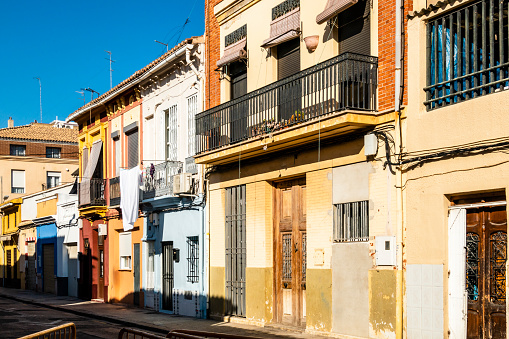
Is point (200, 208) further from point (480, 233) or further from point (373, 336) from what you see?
point (480, 233)

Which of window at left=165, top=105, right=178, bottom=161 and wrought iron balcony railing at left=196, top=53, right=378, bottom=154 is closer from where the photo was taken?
wrought iron balcony railing at left=196, top=53, right=378, bottom=154

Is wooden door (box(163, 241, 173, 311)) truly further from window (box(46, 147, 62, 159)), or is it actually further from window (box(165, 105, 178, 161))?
window (box(46, 147, 62, 159))

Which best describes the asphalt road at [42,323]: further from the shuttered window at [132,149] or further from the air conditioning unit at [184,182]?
the shuttered window at [132,149]

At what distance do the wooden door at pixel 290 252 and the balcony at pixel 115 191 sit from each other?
31.1 feet

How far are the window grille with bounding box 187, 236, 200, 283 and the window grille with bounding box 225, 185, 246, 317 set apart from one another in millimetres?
1644

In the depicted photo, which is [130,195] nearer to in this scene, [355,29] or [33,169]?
[355,29]

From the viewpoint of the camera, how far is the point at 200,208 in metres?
19.9

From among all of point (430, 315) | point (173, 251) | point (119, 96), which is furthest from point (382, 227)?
point (119, 96)

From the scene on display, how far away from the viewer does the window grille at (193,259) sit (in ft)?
65.5

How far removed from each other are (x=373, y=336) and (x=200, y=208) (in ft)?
26.1

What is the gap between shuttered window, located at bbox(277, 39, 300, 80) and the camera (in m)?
16.5

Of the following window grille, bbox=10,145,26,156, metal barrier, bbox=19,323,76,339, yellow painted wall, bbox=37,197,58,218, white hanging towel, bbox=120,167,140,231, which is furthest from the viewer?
window grille, bbox=10,145,26,156

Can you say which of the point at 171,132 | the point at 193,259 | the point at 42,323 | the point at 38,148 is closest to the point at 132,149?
the point at 171,132

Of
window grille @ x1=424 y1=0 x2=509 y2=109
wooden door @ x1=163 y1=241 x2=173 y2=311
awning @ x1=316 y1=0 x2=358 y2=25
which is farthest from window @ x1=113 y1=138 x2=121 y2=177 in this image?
window grille @ x1=424 y1=0 x2=509 y2=109
